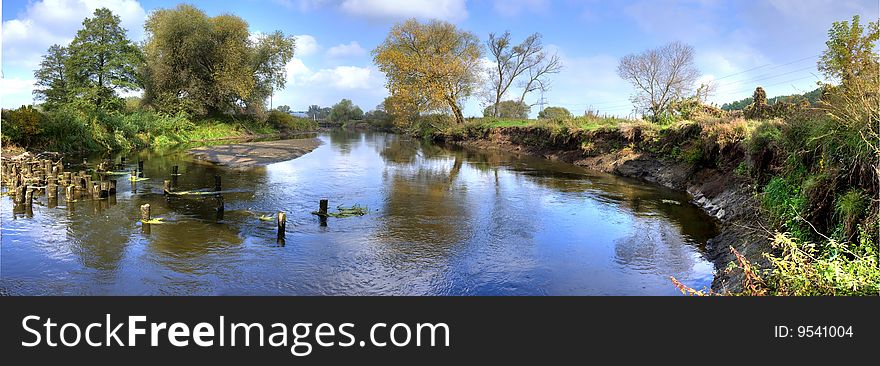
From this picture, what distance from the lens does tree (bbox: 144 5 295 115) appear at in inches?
1826

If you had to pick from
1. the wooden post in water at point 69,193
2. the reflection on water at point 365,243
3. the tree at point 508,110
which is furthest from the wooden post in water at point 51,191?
the tree at point 508,110

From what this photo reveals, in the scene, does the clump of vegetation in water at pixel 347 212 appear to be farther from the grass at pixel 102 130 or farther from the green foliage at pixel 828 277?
the grass at pixel 102 130

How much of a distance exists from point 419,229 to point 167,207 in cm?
699

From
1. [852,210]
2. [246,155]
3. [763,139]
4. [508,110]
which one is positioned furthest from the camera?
[508,110]

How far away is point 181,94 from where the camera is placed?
4878cm

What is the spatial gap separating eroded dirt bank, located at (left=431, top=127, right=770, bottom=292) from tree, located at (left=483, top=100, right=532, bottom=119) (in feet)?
42.9

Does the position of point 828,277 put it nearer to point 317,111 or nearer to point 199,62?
point 199,62

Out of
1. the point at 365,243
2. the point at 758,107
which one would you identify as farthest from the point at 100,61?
the point at 758,107

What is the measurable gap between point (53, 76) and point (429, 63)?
1218 inches

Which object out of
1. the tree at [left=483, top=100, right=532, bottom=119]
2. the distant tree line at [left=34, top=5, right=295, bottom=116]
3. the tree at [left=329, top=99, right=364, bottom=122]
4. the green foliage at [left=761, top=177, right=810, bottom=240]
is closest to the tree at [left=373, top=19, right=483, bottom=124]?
the tree at [left=483, top=100, right=532, bottom=119]

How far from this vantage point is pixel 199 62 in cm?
4825

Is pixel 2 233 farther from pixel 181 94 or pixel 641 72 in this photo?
pixel 641 72

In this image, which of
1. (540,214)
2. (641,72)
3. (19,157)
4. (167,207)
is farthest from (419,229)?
(641,72)

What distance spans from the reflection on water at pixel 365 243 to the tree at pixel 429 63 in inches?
1238
